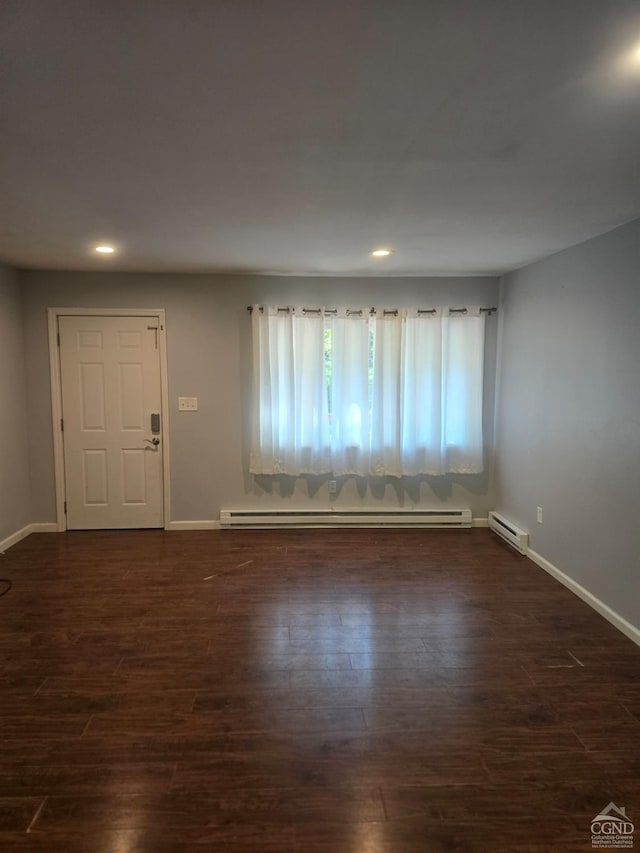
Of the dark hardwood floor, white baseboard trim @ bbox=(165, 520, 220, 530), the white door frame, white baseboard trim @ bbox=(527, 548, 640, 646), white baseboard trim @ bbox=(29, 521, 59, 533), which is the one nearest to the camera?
the dark hardwood floor

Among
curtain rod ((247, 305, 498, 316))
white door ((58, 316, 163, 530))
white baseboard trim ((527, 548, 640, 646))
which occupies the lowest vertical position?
white baseboard trim ((527, 548, 640, 646))

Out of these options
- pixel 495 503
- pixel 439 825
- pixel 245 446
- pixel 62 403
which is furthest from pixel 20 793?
pixel 495 503

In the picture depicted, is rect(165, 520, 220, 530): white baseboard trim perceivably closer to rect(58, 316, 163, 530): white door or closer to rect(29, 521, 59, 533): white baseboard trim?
rect(58, 316, 163, 530): white door

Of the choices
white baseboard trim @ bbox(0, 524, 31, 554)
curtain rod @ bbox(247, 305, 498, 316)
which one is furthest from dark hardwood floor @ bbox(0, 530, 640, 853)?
curtain rod @ bbox(247, 305, 498, 316)

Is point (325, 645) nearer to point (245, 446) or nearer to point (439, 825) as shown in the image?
point (439, 825)

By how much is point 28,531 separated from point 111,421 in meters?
1.31

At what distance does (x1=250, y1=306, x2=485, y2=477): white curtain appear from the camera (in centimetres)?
446

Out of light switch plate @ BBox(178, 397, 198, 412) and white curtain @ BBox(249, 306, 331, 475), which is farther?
light switch plate @ BBox(178, 397, 198, 412)

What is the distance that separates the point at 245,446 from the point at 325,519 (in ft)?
3.56

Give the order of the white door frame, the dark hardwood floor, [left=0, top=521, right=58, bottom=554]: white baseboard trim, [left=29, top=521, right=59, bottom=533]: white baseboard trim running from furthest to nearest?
[left=29, top=521, right=59, bottom=533]: white baseboard trim, the white door frame, [left=0, top=521, right=58, bottom=554]: white baseboard trim, the dark hardwood floor

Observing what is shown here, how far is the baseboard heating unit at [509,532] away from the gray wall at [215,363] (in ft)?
1.41

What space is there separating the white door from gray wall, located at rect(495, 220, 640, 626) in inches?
133

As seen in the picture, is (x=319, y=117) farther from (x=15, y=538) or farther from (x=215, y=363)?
(x=15, y=538)

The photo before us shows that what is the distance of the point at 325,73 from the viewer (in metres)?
1.37
